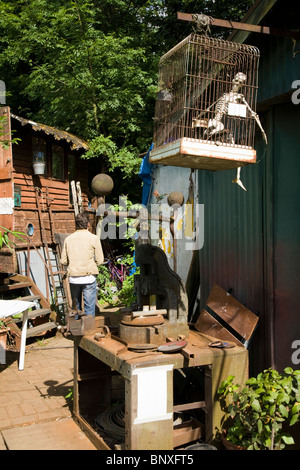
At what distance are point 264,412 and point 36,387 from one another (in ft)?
13.4

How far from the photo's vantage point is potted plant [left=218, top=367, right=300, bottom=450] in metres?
3.68

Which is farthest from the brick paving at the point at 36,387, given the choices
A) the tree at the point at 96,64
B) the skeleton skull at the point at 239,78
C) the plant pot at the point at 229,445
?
the tree at the point at 96,64

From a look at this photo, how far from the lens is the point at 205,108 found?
15.0ft

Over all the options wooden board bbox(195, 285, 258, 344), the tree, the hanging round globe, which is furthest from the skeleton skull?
the tree

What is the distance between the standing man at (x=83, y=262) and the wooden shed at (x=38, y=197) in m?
3.82

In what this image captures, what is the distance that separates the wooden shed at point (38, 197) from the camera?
9.88 meters

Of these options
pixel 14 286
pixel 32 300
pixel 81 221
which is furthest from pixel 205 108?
pixel 14 286

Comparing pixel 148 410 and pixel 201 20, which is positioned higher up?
pixel 201 20

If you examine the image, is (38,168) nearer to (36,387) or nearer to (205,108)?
(36,387)

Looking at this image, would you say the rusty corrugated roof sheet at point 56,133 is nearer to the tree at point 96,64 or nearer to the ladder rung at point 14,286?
the tree at point 96,64

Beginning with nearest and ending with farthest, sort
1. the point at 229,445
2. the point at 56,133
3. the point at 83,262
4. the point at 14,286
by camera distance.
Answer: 1. the point at 229,445
2. the point at 83,262
3. the point at 14,286
4. the point at 56,133
